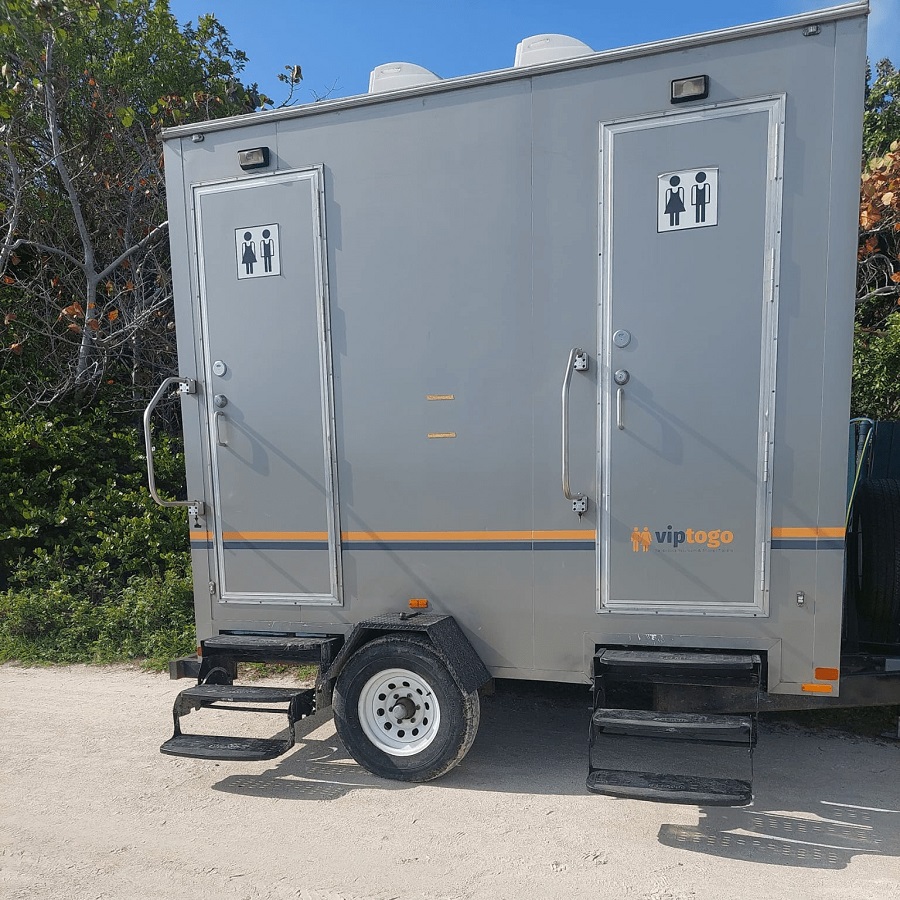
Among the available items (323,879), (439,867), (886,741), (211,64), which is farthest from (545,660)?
(211,64)

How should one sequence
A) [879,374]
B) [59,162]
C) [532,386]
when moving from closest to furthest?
[532,386] → [879,374] → [59,162]

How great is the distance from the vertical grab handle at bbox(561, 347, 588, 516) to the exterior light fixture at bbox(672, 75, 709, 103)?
4.16ft

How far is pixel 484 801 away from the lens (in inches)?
151

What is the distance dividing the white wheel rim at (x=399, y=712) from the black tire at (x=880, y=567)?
238cm

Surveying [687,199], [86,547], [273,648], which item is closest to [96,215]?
[86,547]

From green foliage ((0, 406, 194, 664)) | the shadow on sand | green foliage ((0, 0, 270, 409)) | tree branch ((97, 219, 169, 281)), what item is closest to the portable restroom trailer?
the shadow on sand

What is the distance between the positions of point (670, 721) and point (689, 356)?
1771mm

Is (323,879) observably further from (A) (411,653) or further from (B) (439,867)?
(A) (411,653)

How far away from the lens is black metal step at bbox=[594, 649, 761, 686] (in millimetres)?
3541

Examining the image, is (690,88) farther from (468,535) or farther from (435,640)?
(435,640)

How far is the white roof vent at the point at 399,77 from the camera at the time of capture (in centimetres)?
403

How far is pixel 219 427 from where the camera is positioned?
4398 mm

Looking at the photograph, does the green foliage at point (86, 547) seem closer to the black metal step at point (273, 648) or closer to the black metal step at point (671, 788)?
the black metal step at point (273, 648)

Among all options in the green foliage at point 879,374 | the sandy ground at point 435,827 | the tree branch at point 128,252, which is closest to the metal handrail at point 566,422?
the sandy ground at point 435,827
